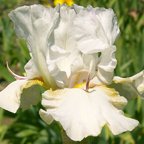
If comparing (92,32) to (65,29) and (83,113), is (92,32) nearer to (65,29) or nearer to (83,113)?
(65,29)

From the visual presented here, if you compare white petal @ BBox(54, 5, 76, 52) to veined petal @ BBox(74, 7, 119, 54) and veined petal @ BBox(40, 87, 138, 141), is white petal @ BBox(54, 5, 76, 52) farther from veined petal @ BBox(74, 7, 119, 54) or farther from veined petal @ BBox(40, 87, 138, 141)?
veined petal @ BBox(40, 87, 138, 141)

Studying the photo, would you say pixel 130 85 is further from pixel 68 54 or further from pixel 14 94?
pixel 14 94

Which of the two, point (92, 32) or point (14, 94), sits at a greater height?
point (92, 32)

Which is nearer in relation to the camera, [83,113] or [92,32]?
[83,113]

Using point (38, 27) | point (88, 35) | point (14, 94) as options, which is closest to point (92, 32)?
point (88, 35)

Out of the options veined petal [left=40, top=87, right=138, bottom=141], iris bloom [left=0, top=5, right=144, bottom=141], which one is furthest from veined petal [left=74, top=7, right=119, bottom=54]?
veined petal [left=40, top=87, right=138, bottom=141]

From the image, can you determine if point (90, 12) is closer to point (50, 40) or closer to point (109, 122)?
point (50, 40)

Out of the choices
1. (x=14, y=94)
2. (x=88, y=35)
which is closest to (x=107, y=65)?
(x=88, y=35)
